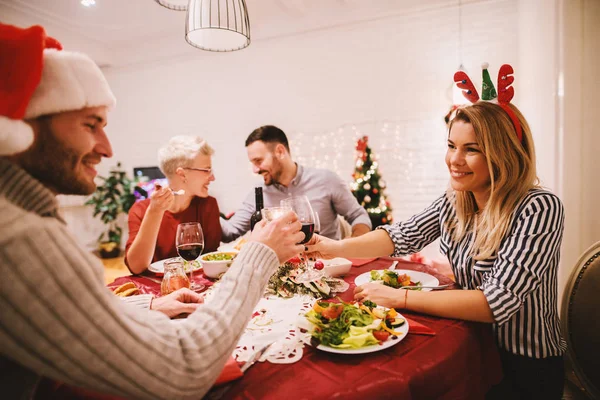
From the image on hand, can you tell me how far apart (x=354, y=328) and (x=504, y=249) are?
67cm

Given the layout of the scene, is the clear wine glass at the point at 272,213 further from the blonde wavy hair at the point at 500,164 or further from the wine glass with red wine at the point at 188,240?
the blonde wavy hair at the point at 500,164

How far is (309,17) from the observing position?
5008 millimetres

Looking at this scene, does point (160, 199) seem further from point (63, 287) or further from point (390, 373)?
point (390, 373)

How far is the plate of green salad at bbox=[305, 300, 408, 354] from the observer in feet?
2.80

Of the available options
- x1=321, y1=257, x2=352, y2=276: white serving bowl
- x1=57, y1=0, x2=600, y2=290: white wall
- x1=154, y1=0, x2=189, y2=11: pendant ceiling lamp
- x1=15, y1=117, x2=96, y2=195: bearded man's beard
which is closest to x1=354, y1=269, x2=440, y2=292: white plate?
x1=321, y1=257, x2=352, y2=276: white serving bowl

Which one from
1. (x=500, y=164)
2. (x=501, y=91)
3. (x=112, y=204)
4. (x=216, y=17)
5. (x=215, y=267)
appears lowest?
(x=112, y=204)

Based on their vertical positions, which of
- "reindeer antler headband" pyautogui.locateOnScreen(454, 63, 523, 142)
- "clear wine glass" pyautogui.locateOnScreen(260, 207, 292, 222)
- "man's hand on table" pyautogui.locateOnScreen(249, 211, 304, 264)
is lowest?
"man's hand on table" pyautogui.locateOnScreen(249, 211, 304, 264)

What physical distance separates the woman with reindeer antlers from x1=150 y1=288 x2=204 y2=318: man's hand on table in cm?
55

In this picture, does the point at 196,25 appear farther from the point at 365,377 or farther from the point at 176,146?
the point at 365,377

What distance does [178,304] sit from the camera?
3.41 feet

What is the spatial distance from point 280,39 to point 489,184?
15.7 ft

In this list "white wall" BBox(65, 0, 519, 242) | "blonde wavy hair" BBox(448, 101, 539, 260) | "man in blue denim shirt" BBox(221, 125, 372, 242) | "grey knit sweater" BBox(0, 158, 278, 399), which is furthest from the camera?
"white wall" BBox(65, 0, 519, 242)

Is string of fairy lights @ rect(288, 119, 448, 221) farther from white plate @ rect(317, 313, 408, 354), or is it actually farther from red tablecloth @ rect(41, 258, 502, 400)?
white plate @ rect(317, 313, 408, 354)

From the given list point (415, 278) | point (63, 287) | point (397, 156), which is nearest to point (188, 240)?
point (63, 287)
